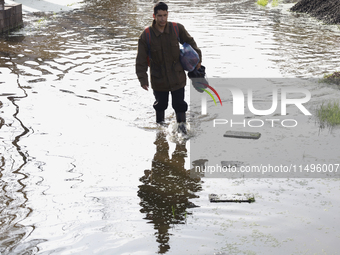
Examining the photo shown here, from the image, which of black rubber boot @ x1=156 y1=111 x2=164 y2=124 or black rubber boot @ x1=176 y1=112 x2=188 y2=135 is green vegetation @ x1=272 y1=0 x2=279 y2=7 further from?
black rubber boot @ x1=176 y1=112 x2=188 y2=135

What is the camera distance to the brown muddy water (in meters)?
3.90

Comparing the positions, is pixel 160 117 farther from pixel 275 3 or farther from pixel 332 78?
pixel 275 3

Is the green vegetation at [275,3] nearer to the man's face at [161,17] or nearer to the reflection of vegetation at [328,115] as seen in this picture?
the reflection of vegetation at [328,115]

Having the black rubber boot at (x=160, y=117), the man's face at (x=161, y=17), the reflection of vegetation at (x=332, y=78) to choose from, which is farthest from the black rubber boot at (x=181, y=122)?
the reflection of vegetation at (x=332, y=78)

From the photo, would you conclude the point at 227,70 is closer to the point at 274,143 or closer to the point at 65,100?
the point at 65,100

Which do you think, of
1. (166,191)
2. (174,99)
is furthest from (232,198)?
(174,99)

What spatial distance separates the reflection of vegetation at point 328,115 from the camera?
261 inches

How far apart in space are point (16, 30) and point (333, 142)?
12003 millimetres

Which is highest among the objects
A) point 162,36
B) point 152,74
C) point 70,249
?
point 162,36

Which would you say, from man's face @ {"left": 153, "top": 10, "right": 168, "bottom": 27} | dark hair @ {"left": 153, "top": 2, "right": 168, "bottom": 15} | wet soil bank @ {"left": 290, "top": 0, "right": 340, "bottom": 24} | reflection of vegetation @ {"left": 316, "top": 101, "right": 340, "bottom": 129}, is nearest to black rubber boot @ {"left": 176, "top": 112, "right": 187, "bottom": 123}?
man's face @ {"left": 153, "top": 10, "right": 168, "bottom": 27}

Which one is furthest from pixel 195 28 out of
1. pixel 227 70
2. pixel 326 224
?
pixel 326 224

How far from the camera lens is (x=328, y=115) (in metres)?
6.83

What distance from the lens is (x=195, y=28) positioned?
15.6 meters

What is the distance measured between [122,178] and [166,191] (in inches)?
23.8
